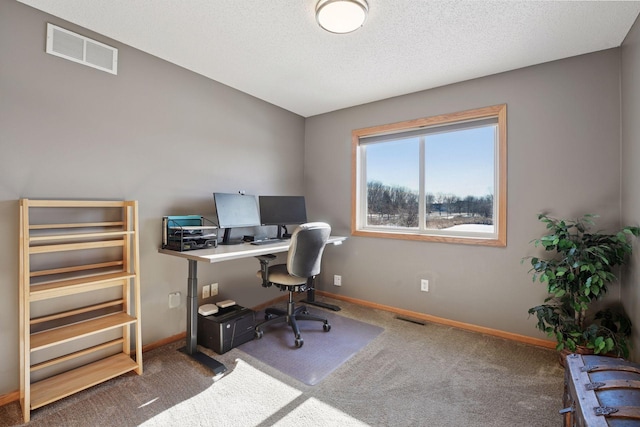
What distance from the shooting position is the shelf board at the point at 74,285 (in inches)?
65.7

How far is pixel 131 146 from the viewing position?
225cm

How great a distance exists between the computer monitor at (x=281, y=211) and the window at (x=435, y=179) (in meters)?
0.68

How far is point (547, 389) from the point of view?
1.89m

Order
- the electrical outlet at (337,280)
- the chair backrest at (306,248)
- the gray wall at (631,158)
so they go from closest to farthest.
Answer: the gray wall at (631,158)
the chair backrest at (306,248)
the electrical outlet at (337,280)

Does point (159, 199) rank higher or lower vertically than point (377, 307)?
higher

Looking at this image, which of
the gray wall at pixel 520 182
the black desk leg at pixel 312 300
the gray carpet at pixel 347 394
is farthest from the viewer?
the black desk leg at pixel 312 300

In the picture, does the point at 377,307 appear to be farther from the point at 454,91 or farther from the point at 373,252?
the point at 454,91

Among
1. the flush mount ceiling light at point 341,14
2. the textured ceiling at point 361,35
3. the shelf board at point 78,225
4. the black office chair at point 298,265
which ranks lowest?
the black office chair at point 298,265

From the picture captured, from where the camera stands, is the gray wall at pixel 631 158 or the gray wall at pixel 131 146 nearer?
the gray wall at pixel 131 146

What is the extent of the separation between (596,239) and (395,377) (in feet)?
5.73

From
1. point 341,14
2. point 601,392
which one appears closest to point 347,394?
point 601,392

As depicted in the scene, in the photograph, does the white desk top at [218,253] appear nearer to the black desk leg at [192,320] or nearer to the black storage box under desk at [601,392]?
the black desk leg at [192,320]

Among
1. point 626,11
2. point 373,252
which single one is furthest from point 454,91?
point 373,252

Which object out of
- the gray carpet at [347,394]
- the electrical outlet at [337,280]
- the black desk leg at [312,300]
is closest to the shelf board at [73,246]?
the gray carpet at [347,394]
